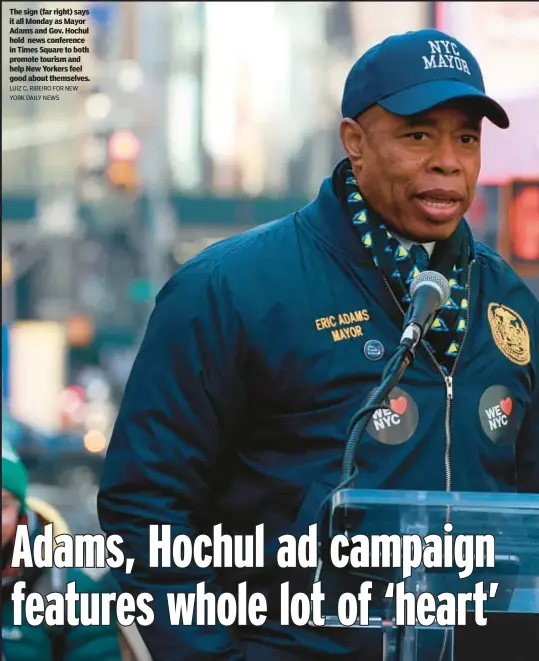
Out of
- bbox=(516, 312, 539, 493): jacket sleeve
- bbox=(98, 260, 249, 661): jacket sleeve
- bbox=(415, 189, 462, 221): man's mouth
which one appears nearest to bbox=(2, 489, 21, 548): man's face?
bbox=(98, 260, 249, 661): jacket sleeve

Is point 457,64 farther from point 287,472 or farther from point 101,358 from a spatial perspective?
point 101,358

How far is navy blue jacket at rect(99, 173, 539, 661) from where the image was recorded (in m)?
2.62

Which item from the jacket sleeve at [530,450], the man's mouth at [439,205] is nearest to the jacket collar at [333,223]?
the man's mouth at [439,205]

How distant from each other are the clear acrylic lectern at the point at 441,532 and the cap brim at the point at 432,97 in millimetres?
729

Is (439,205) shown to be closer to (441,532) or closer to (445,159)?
(445,159)

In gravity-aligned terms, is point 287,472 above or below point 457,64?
below

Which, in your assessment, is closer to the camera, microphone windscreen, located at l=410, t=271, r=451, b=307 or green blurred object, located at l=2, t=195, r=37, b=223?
microphone windscreen, located at l=410, t=271, r=451, b=307

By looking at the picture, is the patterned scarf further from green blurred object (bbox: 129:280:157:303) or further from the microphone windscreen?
green blurred object (bbox: 129:280:157:303)

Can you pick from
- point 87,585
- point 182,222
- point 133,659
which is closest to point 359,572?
point 133,659

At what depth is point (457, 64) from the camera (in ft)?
9.09

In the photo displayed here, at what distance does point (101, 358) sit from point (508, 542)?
29.2 m

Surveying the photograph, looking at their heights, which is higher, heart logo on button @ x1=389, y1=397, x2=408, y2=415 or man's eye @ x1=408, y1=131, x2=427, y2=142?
man's eye @ x1=408, y1=131, x2=427, y2=142

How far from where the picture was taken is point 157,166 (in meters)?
26.7

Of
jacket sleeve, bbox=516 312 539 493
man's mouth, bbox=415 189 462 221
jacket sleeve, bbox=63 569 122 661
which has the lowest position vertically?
jacket sleeve, bbox=63 569 122 661
